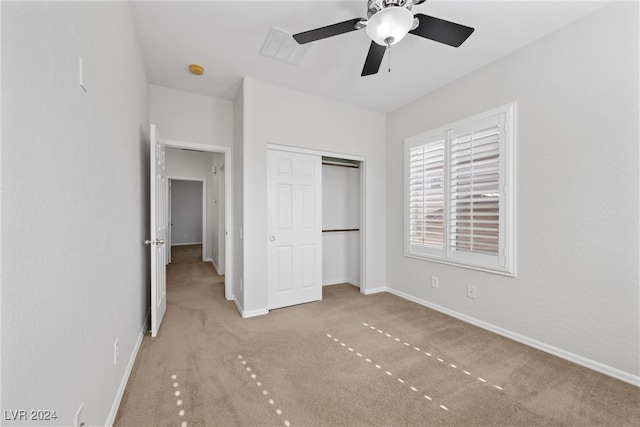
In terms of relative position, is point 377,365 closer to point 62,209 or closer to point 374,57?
point 62,209

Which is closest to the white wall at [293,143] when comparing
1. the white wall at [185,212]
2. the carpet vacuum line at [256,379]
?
the carpet vacuum line at [256,379]

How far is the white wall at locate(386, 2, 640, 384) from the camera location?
1.89 meters

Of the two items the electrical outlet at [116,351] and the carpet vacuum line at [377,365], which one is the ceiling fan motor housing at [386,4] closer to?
the carpet vacuum line at [377,365]

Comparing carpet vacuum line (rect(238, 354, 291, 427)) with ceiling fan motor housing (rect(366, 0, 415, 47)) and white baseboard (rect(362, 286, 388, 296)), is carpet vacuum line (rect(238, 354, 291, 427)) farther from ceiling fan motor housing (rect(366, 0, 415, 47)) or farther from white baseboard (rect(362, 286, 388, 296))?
ceiling fan motor housing (rect(366, 0, 415, 47))

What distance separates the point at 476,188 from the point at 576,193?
0.79 m

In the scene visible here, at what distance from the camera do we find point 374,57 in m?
2.07

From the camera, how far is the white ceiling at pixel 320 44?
2002mm

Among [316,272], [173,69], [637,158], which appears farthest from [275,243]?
[637,158]

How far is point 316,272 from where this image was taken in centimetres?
361

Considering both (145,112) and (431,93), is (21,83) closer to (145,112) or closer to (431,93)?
(145,112)

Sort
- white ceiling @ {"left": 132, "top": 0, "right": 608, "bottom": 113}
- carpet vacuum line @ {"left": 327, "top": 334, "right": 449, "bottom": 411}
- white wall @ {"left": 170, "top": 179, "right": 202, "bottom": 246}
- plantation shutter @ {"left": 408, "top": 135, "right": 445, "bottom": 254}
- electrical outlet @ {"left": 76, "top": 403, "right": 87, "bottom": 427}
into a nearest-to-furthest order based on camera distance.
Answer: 1. electrical outlet @ {"left": 76, "top": 403, "right": 87, "bottom": 427}
2. carpet vacuum line @ {"left": 327, "top": 334, "right": 449, "bottom": 411}
3. white ceiling @ {"left": 132, "top": 0, "right": 608, "bottom": 113}
4. plantation shutter @ {"left": 408, "top": 135, "right": 445, "bottom": 254}
5. white wall @ {"left": 170, "top": 179, "right": 202, "bottom": 246}

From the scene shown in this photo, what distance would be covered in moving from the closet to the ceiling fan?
2.45 metres

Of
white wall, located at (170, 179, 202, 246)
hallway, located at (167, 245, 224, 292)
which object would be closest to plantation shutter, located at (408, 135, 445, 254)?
hallway, located at (167, 245, 224, 292)

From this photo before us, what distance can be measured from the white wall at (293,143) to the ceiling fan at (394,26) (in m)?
1.41
